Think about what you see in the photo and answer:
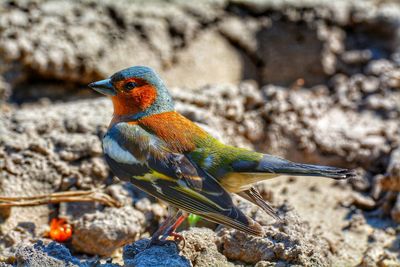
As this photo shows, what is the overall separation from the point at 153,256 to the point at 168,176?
0.47m

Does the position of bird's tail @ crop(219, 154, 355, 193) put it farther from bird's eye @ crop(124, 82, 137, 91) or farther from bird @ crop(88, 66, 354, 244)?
bird's eye @ crop(124, 82, 137, 91)

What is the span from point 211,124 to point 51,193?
1357 mm

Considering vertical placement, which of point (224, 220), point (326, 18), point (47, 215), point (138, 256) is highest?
point (326, 18)

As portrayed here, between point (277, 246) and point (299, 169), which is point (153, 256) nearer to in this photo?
point (277, 246)

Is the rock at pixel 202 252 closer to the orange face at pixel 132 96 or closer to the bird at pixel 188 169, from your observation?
the bird at pixel 188 169

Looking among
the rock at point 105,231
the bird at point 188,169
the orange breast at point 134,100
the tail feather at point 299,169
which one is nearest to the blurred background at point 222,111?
the rock at point 105,231

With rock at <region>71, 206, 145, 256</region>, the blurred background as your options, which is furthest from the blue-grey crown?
rock at <region>71, 206, 145, 256</region>

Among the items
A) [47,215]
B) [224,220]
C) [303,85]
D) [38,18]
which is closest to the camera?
[224,220]

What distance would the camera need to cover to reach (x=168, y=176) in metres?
4.09

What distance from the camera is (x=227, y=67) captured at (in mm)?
7004

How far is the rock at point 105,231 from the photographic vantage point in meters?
4.55

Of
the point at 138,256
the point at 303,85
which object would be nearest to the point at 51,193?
the point at 138,256

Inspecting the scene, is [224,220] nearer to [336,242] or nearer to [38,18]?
[336,242]

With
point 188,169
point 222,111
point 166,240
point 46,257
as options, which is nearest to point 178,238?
point 166,240
